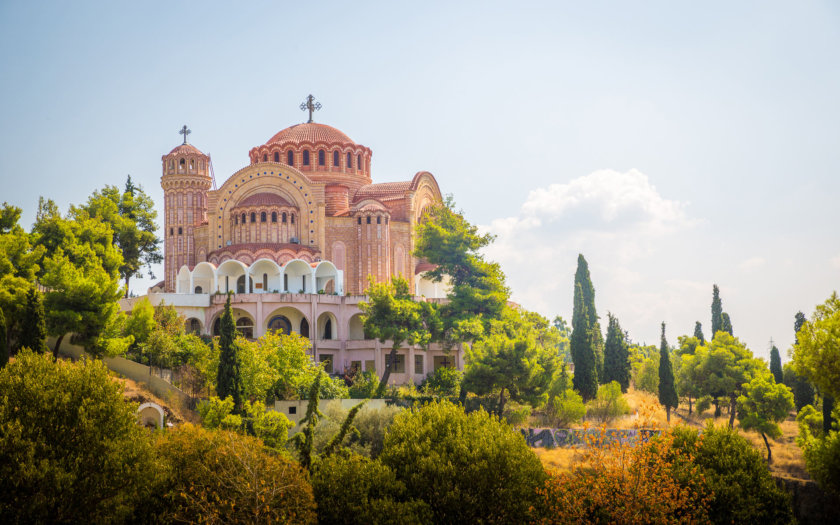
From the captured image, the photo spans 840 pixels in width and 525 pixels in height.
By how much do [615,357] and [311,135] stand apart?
900 inches

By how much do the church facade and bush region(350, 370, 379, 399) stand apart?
8.82 feet

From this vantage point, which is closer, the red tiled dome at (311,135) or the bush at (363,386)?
the bush at (363,386)

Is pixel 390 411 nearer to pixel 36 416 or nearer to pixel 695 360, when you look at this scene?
pixel 36 416

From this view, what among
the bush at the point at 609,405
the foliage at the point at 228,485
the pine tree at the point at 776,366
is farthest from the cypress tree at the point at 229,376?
the pine tree at the point at 776,366

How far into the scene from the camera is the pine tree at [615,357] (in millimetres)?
50312

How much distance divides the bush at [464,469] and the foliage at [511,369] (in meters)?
11.8

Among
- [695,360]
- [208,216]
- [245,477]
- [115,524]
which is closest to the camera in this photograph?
[115,524]

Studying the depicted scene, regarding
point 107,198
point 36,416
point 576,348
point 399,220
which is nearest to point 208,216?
point 107,198

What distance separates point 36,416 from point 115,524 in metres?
3.28

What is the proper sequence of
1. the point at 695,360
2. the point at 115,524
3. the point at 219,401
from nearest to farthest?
the point at 115,524
the point at 219,401
the point at 695,360

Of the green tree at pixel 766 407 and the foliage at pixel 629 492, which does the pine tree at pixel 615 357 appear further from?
the foliage at pixel 629 492

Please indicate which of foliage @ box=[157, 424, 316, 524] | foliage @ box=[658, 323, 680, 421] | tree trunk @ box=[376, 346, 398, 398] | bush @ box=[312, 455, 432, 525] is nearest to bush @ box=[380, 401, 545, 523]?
bush @ box=[312, 455, 432, 525]

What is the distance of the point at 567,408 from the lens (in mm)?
41625

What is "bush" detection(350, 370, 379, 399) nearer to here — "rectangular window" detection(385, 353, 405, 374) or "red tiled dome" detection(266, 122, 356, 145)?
"rectangular window" detection(385, 353, 405, 374)
